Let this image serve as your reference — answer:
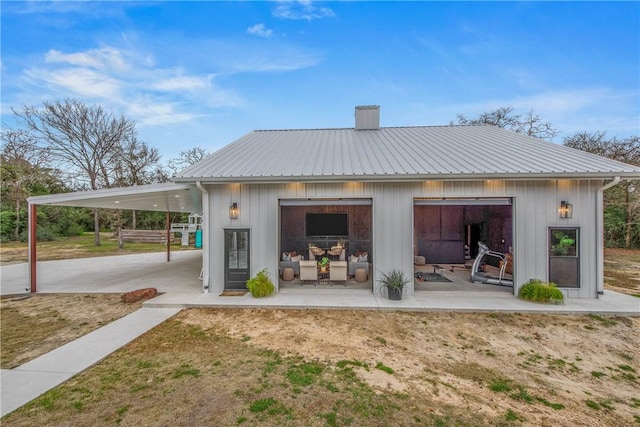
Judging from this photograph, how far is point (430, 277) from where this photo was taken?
24.1 feet

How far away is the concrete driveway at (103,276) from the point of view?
6723 millimetres

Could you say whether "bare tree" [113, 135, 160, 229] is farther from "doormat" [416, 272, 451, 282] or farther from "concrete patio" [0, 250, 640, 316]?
"doormat" [416, 272, 451, 282]

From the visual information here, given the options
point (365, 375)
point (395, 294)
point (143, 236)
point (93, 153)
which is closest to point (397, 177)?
point (395, 294)

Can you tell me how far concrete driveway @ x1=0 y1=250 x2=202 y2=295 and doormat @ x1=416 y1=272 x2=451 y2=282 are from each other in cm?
598

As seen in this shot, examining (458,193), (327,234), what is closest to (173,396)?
(458,193)

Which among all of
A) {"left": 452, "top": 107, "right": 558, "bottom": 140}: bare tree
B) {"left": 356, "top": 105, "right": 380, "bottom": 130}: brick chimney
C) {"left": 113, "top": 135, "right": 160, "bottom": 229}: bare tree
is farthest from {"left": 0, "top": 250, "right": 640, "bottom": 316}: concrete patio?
{"left": 452, "top": 107, "right": 558, "bottom": 140}: bare tree

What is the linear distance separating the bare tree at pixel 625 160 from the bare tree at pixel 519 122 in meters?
2.01

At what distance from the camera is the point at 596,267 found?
550 centimetres

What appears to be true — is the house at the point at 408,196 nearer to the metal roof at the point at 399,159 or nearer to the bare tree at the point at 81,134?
the metal roof at the point at 399,159

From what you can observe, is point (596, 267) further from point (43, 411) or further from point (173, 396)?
point (43, 411)

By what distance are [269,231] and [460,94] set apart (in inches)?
627

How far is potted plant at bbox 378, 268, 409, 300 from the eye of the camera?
214 inches

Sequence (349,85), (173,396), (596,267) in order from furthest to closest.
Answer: (349,85), (596,267), (173,396)

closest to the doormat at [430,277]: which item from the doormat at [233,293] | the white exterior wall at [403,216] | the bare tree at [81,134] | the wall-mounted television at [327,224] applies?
the white exterior wall at [403,216]
